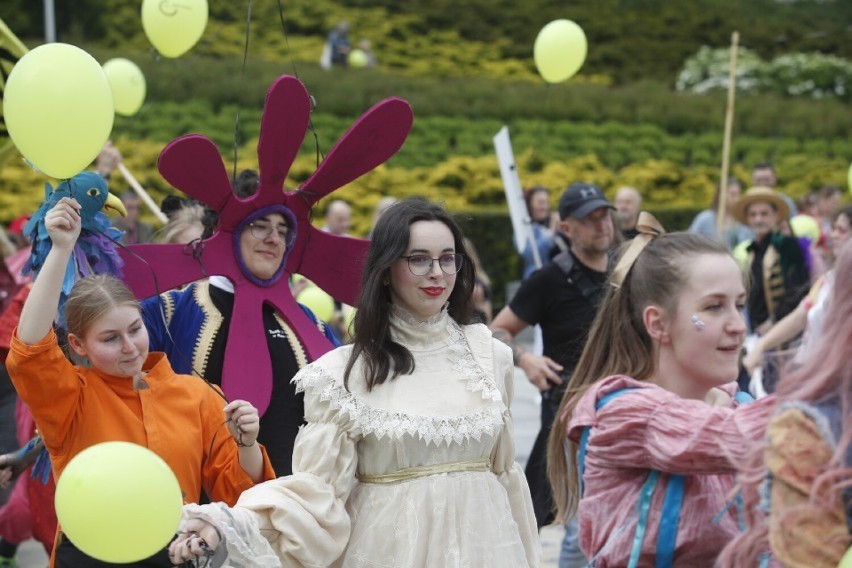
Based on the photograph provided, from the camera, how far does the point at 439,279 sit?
354 cm

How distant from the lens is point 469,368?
141 inches

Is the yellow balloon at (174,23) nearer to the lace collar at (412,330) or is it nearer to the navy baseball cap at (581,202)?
the navy baseball cap at (581,202)

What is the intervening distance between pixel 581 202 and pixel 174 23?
7.56 ft

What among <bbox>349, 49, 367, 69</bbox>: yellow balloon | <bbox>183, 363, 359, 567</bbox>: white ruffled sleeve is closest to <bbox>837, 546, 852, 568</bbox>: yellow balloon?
<bbox>183, 363, 359, 567</bbox>: white ruffled sleeve

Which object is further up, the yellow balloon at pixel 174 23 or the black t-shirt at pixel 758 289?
the yellow balloon at pixel 174 23

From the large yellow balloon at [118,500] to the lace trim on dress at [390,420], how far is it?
75 centimetres

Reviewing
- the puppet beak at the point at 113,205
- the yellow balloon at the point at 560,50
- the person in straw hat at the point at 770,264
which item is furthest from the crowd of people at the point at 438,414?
the person in straw hat at the point at 770,264

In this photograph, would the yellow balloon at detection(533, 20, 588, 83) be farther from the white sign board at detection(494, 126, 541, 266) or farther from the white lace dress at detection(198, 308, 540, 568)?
the white lace dress at detection(198, 308, 540, 568)

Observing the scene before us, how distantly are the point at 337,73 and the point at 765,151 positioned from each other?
25.1ft

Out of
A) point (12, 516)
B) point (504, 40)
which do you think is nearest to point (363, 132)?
point (12, 516)

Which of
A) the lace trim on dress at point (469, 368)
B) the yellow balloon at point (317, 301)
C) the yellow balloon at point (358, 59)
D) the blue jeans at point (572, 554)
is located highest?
the yellow balloon at point (358, 59)

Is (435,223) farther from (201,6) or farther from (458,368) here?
(201,6)

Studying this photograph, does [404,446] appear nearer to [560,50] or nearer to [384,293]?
[384,293]

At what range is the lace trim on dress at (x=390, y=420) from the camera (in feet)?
11.0
